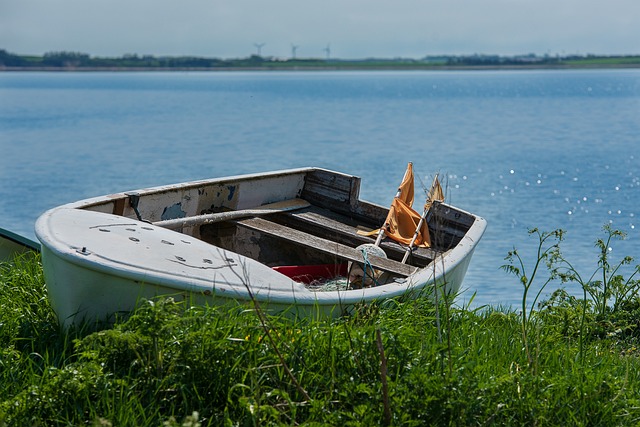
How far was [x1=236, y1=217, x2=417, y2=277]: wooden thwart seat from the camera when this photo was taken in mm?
6465

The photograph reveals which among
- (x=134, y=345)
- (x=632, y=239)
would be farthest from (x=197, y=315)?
(x=632, y=239)

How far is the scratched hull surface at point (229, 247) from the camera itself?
4.94 meters

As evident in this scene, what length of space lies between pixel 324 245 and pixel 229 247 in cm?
92

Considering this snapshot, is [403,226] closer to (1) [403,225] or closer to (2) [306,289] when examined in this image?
(1) [403,225]

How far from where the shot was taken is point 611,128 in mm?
37688

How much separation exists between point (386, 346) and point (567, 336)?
7.59 feet

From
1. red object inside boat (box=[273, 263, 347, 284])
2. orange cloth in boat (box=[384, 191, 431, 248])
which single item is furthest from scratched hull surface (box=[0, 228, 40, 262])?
orange cloth in boat (box=[384, 191, 431, 248])

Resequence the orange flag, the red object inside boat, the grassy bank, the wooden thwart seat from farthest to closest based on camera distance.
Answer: the orange flag, the red object inside boat, the wooden thwart seat, the grassy bank

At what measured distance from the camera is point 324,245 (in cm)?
692

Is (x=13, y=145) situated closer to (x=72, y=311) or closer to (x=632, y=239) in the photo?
(x=632, y=239)

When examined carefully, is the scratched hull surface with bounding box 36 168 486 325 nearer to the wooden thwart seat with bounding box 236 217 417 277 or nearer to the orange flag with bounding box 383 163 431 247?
the wooden thwart seat with bounding box 236 217 417 277

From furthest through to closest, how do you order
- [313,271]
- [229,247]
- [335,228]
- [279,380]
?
[335,228], [229,247], [313,271], [279,380]

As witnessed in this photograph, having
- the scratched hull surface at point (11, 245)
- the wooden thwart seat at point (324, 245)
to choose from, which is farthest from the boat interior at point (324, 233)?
the scratched hull surface at point (11, 245)

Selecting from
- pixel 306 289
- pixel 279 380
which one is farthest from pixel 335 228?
pixel 279 380
